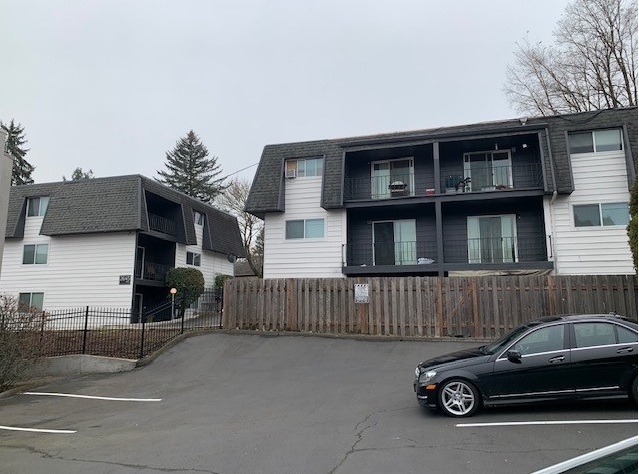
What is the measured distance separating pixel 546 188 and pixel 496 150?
3.65 meters

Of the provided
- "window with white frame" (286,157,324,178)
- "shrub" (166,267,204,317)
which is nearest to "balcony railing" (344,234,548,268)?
"window with white frame" (286,157,324,178)

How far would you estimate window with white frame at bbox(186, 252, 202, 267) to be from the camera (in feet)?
99.7

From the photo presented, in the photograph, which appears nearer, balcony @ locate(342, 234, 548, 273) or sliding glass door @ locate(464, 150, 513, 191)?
balcony @ locate(342, 234, 548, 273)

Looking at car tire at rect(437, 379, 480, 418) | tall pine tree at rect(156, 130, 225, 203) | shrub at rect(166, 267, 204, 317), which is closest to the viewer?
car tire at rect(437, 379, 480, 418)

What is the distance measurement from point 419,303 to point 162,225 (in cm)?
1835

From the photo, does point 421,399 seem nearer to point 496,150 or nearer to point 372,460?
point 372,460

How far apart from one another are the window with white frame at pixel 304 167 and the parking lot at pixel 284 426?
11.4 meters

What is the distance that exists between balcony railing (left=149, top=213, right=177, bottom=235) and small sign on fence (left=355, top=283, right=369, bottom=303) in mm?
15596

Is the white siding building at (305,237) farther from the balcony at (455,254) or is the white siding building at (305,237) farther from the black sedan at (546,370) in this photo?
the black sedan at (546,370)

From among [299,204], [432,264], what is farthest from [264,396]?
[299,204]

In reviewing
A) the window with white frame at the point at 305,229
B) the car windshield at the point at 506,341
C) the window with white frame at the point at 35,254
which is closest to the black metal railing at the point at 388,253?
the window with white frame at the point at 305,229

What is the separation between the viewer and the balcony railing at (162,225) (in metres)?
27.1

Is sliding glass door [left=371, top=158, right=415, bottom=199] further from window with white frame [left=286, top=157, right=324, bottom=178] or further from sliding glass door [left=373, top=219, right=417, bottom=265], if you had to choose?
window with white frame [left=286, top=157, right=324, bottom=178]

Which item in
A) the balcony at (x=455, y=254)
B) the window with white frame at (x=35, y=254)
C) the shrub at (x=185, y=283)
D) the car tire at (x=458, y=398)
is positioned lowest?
the car tire at (x=458, y=398)
